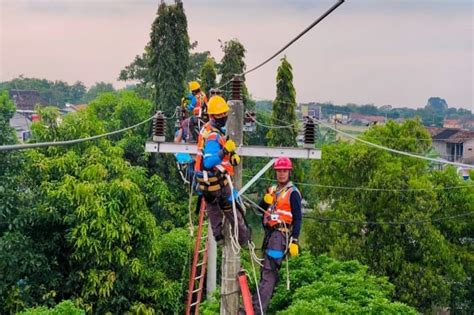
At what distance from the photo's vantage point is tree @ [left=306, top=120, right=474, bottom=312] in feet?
53.1

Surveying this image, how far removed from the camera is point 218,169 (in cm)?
521

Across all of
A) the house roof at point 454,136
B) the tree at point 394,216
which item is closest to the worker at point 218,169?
the tree at point 394,216

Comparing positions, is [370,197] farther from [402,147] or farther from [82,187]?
[82,187]

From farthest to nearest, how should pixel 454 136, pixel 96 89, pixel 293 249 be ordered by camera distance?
pixel 96 89
pixel 454 136
pixel 293 249

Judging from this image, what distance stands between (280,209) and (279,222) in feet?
0.44

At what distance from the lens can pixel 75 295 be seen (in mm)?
10570

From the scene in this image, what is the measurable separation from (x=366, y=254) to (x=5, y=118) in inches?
404

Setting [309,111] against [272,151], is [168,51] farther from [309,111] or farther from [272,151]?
[272,151]

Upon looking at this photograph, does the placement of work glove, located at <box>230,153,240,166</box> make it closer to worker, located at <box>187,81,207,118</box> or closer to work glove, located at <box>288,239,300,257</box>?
work glove, located at <box>288,239,300,257</box>

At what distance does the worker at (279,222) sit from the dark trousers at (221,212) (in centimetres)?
70

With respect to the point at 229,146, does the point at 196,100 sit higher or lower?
higher

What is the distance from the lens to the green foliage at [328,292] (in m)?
7.96

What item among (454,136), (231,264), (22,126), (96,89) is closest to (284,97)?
(231,264)

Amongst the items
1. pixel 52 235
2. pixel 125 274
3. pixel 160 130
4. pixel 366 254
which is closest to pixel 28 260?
pixel 52 235
